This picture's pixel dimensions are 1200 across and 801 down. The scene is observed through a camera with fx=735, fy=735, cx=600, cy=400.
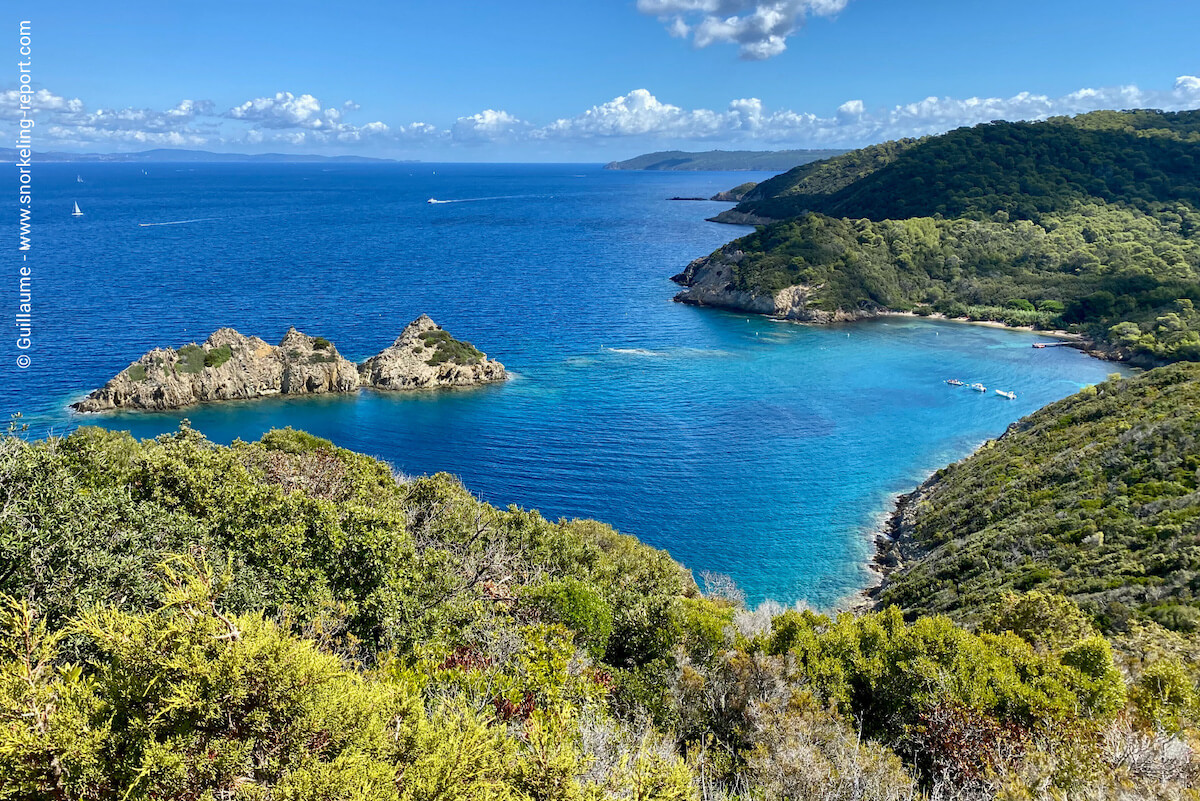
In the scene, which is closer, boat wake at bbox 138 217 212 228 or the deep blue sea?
the deep blue sea

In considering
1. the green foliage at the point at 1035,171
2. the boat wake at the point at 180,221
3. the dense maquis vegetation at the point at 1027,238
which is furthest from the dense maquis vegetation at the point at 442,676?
the boat wake at the point at 180,221

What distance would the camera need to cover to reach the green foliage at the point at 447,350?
71375mm

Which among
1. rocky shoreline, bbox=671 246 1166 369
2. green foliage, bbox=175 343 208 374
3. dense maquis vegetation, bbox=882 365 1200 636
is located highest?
rocky shoreline, bbox=671 246 1166 369

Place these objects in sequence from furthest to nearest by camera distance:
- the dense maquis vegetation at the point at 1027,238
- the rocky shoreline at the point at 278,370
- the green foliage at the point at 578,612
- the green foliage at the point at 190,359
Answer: the dense maquis vegetation at the point at 1027,238 → the green foliage at the point at 190,359 → the rocky shoreline at the point at 278,370 → the green foliage at the point at 578,612

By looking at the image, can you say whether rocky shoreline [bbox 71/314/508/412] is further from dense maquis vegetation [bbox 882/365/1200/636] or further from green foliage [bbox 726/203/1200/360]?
green foliage [bbox 726/203/1200/360]

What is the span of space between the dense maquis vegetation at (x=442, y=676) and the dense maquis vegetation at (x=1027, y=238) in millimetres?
78547

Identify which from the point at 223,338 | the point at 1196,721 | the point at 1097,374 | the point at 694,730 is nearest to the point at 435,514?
the point at 694,730

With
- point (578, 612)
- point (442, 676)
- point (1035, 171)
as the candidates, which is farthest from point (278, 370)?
point (1035, 171)

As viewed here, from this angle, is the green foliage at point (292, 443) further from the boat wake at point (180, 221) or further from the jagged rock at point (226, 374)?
the boat wake at point (180, 221)

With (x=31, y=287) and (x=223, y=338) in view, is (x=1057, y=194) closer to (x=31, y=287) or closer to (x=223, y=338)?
(x=223, y=338)

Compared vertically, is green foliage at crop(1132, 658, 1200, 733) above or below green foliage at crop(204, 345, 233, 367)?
below

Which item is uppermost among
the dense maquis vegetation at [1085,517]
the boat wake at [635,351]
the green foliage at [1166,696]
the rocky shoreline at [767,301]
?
the rocky shoreline at [767,301]

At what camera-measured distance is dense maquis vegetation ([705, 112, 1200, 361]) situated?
96.1 m

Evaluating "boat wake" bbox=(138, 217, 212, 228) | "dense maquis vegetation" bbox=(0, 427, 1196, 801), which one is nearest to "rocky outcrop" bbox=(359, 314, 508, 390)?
"dense maquis vegetation" bbox=(0, 427, 1196, 801)
